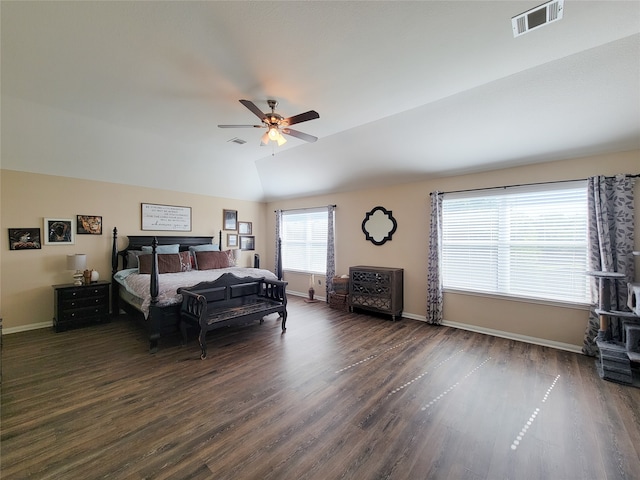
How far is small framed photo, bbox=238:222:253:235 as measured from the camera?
23.0ft

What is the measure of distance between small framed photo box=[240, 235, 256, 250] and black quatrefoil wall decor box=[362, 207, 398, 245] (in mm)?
3268

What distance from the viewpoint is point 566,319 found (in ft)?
11.5

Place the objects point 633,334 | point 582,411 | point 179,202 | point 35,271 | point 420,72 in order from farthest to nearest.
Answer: point 179,202 → point 35,271 → point 633,334 → point 420,72 → point 582,411

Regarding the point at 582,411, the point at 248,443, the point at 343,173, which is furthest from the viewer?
the point at 343,173

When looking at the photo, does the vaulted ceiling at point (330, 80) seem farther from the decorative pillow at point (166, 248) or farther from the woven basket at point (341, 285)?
the woven basket at point (341, 285)

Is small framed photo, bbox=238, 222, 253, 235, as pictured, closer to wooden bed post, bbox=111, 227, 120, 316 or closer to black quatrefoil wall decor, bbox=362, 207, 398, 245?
wooden bed post, bbox=111, 227, 120, 316

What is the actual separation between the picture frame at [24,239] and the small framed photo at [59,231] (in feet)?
0.33

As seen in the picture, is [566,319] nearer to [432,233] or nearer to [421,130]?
[432,233]

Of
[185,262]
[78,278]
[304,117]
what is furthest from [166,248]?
[304,117]

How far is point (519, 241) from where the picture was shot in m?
3.86

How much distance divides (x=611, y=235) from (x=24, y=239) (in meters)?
8.18

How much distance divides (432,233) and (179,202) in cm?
525

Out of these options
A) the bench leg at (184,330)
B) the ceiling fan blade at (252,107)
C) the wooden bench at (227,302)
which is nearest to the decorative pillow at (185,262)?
the wooden bench at (227,302)

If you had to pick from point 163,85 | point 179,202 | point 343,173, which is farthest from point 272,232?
point 163,85
